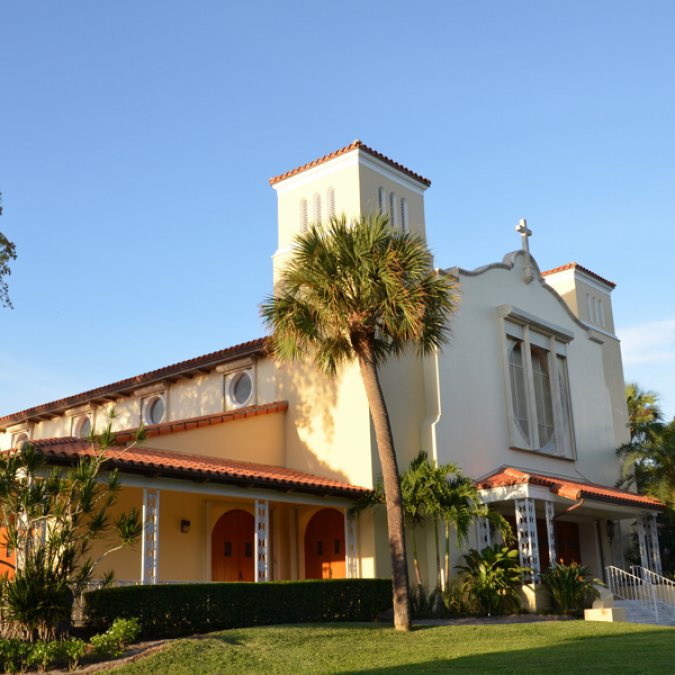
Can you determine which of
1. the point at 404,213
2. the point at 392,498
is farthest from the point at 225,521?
the point at 404,213

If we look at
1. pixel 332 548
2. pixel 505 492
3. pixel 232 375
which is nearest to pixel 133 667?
pixel 332 548

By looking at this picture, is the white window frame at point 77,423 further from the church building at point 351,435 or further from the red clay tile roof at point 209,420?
the red clay tile roof at point 209,420

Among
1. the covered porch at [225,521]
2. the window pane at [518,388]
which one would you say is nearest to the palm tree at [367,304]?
the covered porch at [225,521]

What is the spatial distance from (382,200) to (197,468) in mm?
10232

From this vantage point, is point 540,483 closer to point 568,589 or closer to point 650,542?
point 568,589

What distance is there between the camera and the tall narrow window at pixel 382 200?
2541cm

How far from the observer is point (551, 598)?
22.2m

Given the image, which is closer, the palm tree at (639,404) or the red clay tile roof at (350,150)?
the red clay tile roof at (350,150)

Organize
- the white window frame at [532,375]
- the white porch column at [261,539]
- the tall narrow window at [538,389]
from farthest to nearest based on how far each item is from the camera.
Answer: the tall narrow window at [538,389]
the white window frame at [532,375]
the white porch column at [261,539]

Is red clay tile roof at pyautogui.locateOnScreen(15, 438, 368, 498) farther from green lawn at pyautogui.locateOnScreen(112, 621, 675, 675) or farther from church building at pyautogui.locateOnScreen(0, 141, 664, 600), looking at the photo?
green lawn at pyautogui.locateOnScreen(112, 621, 675, 675)

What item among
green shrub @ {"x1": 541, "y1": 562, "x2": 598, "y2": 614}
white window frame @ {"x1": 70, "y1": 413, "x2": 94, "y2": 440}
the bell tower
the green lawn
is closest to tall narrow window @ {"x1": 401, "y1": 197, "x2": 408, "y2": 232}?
the bell tower

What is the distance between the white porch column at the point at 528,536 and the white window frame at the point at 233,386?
26.3ft

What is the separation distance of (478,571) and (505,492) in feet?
7.09

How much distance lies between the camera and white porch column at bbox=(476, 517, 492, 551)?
76.2 ft
